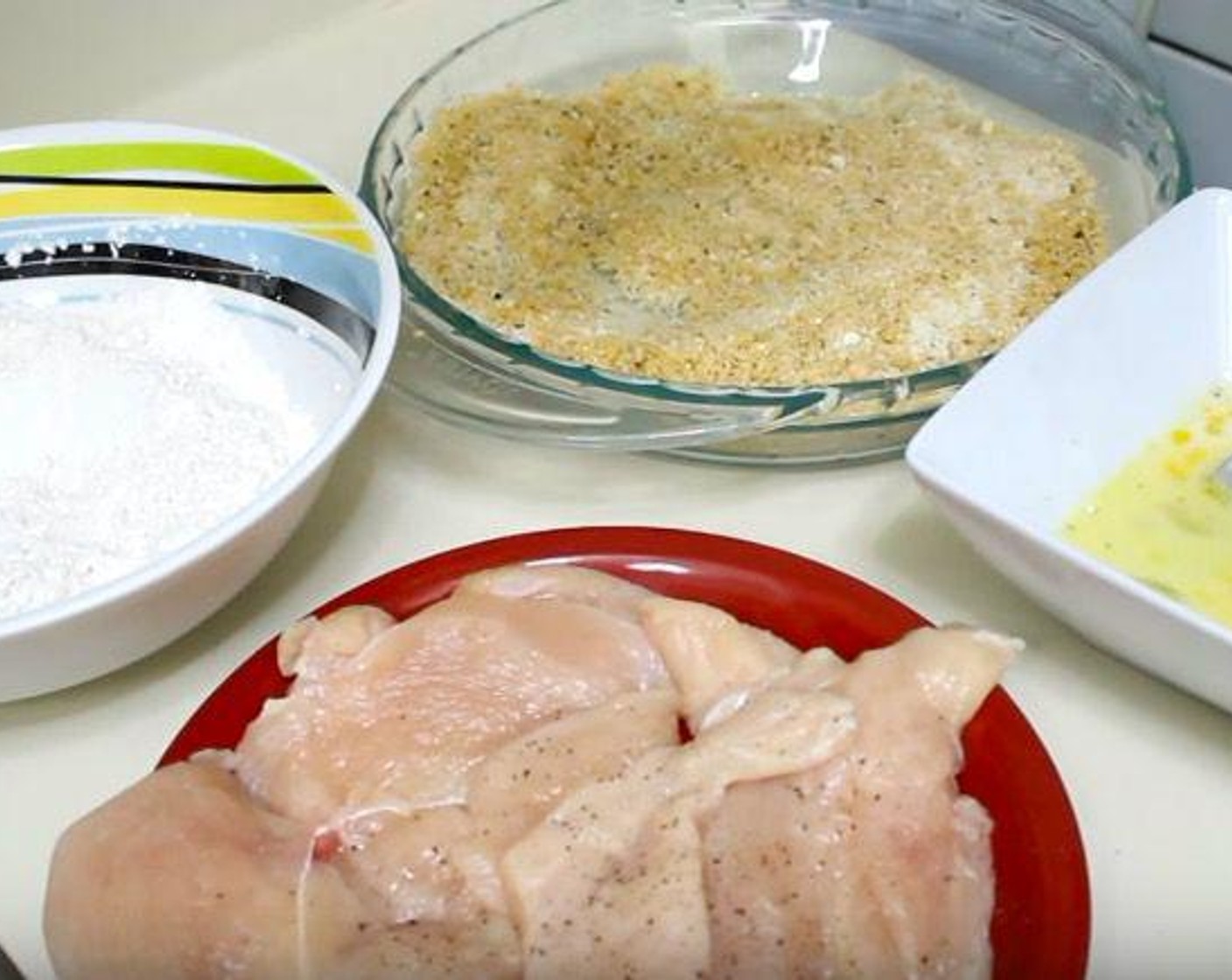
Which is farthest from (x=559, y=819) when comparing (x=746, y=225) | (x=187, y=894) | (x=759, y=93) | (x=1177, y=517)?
(x=759, y=93)

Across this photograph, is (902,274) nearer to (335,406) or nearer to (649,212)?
(649,212)

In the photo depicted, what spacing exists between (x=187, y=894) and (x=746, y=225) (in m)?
0.53

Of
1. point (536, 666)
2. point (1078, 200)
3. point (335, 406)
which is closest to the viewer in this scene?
point (536, 666)

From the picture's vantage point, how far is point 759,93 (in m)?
1.11

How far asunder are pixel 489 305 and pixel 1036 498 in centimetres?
32

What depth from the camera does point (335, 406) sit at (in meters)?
0.82

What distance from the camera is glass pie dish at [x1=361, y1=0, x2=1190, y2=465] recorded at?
31.5 inches

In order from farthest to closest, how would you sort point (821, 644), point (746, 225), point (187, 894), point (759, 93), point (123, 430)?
point (759, 93)
point (746, 225)
point (123, 430)
point (821, 644)
point (187, 894)

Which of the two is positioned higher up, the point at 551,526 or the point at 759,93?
the point at 759,93

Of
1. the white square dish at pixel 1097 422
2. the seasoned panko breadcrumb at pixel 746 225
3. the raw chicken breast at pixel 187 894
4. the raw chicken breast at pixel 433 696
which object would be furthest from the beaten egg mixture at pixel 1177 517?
the raw chicken breast at pixel 187 894

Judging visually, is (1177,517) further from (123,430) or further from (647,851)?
(123,430)

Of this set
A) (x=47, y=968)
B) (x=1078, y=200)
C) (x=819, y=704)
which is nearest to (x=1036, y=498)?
(x=819, y=704)

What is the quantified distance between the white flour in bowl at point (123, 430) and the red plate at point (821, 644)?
0.10 metres

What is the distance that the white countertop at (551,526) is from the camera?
2.21ft
